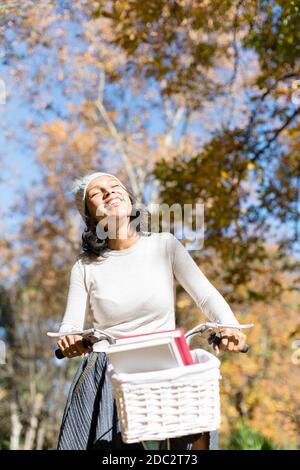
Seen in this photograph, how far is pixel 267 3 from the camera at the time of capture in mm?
5152

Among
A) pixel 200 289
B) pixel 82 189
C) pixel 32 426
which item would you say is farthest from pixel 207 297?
pixel 32 426

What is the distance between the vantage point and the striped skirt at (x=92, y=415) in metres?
2.27

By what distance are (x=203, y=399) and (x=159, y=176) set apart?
15.6ft

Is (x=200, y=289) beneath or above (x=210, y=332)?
above

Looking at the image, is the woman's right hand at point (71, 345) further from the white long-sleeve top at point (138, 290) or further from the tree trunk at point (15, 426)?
the tree trunk at point (15, 426)

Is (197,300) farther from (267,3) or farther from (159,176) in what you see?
(159,176)

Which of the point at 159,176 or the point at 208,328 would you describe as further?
the point at 159,176

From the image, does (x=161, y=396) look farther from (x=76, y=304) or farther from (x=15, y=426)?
(x=15, y=426)

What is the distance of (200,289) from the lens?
8.00 ft

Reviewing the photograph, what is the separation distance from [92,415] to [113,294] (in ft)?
1.61

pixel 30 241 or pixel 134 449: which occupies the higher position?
pixel 30 241

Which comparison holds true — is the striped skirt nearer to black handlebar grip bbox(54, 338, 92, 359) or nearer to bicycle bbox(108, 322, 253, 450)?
black handlebar grip bbox(54, 338, 92, 359)

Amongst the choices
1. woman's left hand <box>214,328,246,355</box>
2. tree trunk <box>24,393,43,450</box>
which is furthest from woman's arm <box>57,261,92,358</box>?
tree trunk <box>24,393,43,450</box>
